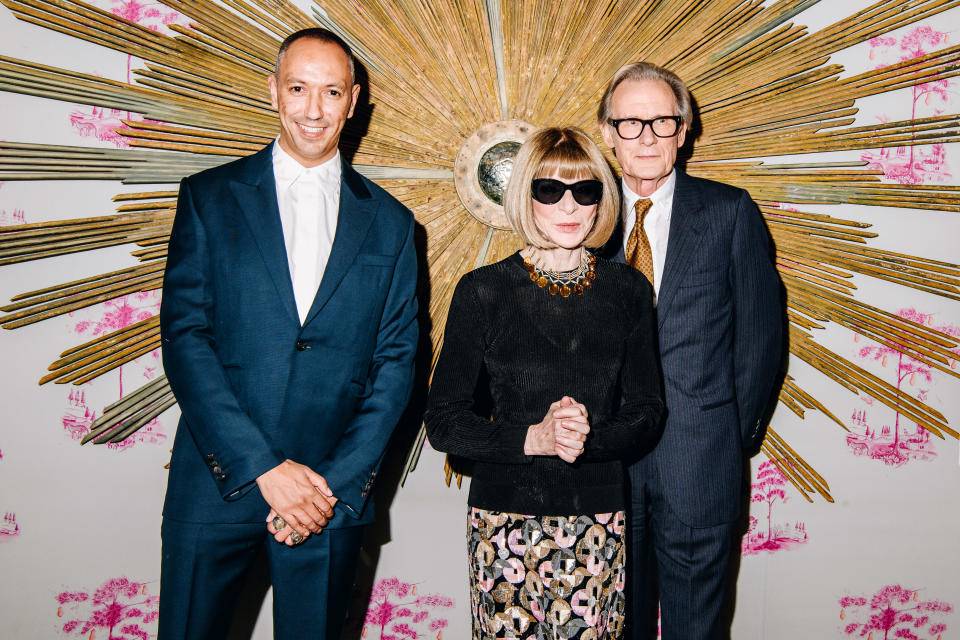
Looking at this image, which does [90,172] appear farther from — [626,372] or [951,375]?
[951,375]

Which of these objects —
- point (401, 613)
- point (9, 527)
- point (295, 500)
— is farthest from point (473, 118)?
point (9, 527)

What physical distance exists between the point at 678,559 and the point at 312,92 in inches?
44.1

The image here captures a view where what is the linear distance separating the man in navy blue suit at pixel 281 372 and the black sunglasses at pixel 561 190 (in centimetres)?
32

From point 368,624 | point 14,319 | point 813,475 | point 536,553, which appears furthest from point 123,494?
point 813,475

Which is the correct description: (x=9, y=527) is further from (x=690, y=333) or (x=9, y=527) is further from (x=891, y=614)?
(x=891, y=614)

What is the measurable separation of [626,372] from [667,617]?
59 cm

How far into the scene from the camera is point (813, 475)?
189 centimetres

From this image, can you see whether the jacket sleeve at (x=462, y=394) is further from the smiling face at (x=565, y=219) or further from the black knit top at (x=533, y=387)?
the smiling face at (x=565, y=219)

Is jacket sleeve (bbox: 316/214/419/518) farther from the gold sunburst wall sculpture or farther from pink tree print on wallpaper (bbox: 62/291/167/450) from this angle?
pink tree print on wallpaper (bbox: 62/291/167/450)

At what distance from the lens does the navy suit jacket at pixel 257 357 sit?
1202 millimetres

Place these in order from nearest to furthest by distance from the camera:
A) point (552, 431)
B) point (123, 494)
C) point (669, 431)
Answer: point (552, 431), point (669, 431), point (123, 494)

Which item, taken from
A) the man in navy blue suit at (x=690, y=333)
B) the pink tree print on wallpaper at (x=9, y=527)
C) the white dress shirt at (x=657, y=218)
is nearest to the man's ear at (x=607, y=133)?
the man in navy blue suit at (x=690, y=333)

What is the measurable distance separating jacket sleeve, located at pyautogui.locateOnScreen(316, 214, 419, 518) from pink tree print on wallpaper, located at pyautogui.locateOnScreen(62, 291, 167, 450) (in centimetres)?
64

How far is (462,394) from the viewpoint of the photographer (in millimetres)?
1186
